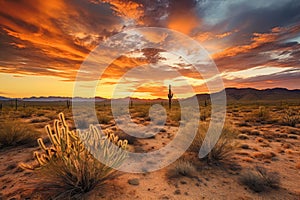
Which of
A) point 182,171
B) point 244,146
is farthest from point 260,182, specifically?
point 244,146

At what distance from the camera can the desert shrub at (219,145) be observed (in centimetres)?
518

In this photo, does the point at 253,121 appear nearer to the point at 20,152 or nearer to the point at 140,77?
the point at 140,77

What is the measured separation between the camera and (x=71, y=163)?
3445 millimetres

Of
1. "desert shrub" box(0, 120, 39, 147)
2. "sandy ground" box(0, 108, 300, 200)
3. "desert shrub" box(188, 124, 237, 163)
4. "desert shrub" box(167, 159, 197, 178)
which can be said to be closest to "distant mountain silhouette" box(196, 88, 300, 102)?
"desert shrub" box(188, 124, 237, 163)

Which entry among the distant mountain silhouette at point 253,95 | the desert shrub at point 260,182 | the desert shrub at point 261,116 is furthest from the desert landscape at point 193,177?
the distant mountain silhouette at point 253,95

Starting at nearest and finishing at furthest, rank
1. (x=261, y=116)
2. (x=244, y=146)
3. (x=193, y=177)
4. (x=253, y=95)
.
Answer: (x=193, y=177), (x=244, y=146), (x=261, y=116), (x=253, y=95)

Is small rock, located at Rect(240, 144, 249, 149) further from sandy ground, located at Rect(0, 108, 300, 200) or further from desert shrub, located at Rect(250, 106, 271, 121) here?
desert shrub, located at Rect(250, 106, 271, 121)

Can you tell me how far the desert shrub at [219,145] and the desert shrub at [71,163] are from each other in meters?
2.86

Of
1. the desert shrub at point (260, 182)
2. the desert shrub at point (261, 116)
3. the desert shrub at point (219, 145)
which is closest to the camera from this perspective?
the desert shrub at point (260, 182)

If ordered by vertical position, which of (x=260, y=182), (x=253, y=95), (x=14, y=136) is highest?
(x=253, y=95)

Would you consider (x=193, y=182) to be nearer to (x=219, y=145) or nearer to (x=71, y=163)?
(x=219, y=145)

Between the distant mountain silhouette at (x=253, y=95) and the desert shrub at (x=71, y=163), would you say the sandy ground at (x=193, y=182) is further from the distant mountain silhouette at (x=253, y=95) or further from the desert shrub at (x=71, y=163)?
the distant mountain silhouette at (x=253, y=95)

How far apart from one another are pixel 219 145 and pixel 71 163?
3.89 m

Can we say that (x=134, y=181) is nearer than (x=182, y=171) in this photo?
Yes
